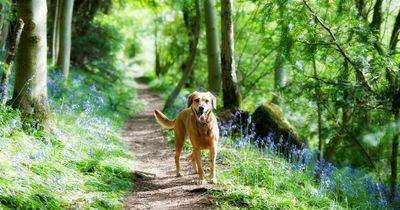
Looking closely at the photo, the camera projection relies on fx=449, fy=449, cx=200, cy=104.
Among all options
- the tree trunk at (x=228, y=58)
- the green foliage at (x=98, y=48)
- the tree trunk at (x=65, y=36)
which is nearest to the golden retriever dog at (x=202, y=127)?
the tree trunk at (x=228, y=58)

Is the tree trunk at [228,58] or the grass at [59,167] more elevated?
the tree trunk at [228,58]

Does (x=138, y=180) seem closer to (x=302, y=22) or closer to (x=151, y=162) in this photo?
(x=151, y=162)

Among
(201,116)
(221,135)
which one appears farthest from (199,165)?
(221,135)

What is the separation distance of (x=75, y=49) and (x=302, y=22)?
48.0 feet

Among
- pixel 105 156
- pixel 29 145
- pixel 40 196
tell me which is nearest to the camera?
pixel 40 196

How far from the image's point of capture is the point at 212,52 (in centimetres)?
1275

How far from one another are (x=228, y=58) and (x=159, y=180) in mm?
4767

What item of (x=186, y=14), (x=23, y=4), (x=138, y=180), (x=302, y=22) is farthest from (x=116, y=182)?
(x=186, y=14)

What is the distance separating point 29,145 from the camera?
6105mm

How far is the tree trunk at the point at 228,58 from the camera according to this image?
11234 mm

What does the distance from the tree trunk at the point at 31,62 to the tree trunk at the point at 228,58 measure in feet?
17.2

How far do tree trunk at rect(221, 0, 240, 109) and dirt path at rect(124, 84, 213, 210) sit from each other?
201 cm

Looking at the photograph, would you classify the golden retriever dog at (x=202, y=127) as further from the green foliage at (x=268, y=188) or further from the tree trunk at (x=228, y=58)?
the tree trunk at (x=228, y=58)

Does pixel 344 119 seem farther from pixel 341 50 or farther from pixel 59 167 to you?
pixel 59 167
